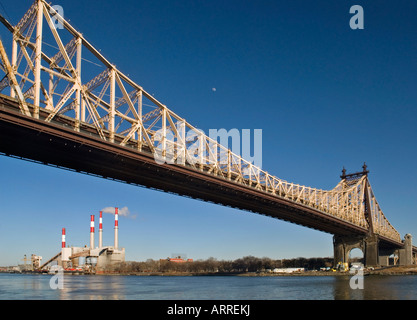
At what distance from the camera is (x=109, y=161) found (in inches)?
1374

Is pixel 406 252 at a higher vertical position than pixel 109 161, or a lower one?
lower

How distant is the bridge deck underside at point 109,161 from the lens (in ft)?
91.0

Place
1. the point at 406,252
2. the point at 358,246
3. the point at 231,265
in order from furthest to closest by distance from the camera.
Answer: the point at 231,265 < the point at 406,252 < the point at 358,246

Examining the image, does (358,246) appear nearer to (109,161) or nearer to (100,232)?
(109,161)

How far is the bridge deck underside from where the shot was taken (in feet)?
91.0

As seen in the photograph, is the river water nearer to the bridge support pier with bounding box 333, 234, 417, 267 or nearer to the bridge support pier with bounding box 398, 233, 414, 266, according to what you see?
the bridge support pier with bounding box 333, 234, 417, 267

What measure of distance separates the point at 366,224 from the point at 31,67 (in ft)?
236

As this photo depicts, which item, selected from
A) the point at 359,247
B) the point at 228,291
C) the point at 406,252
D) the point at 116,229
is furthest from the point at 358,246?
the point at 116,229

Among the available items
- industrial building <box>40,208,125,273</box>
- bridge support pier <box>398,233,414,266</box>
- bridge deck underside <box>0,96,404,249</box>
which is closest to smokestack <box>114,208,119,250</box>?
industrial building <box>40,208,125,273</box>

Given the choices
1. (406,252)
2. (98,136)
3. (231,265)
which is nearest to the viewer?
(98,136)

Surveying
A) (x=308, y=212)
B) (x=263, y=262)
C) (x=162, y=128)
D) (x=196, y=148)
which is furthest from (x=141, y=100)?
(x=263, y=262)

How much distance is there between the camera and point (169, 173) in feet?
131
